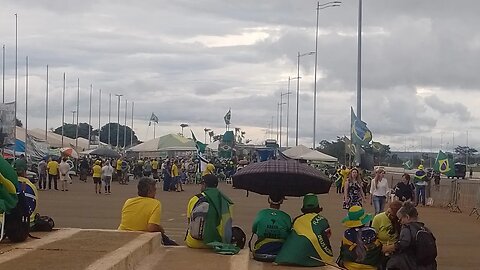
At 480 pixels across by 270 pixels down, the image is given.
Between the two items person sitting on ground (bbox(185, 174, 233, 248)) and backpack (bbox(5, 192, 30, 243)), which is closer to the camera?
backpack (bbox(5, 192, 30, 243))

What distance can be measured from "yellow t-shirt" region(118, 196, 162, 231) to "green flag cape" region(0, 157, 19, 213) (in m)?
2.16

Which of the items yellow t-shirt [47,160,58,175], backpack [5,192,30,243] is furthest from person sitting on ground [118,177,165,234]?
yellow t-shirt [47,160,58,175]

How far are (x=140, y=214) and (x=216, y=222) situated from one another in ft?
4.18

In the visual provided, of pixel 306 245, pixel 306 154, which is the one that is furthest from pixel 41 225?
pixel 306 154

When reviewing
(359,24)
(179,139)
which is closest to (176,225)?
(359,24)

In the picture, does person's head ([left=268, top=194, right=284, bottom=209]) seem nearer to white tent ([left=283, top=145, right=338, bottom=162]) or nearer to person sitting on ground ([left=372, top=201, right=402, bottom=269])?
person sitting on ground ([left=372, top=201, right=402, bottom=269])

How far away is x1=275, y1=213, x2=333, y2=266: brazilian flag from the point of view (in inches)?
335

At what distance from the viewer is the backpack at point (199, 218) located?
901 centimetres

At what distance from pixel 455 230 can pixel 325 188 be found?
39.0 feet

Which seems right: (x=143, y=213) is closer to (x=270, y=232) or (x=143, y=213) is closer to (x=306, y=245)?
(x=270, y=232)

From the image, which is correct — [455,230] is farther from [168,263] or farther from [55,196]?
[55,196]

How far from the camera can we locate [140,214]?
385 inches

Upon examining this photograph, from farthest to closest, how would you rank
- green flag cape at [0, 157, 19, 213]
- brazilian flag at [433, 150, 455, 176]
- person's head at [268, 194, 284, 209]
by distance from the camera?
1. brazilian flag at [433, 150, 455, 176]
2. person's head at [268, 194, 284, 209]
3. green flag cape at [0, 157, 19, 213]

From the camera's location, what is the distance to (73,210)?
2431cm
